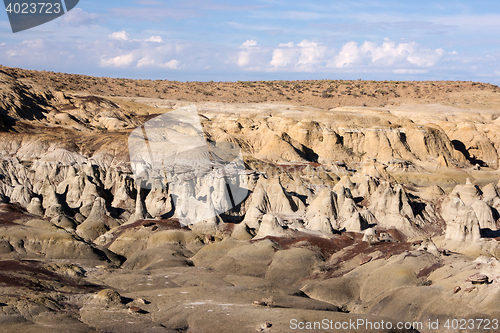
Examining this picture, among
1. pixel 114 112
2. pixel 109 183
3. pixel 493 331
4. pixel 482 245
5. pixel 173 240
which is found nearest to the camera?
pixel 493 331

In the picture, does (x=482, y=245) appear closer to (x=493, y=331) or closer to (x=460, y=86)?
(x=493, y=331)

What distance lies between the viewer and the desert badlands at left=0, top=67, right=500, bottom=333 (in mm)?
31266

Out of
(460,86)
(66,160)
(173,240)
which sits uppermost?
(460,86)

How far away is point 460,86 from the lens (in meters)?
166

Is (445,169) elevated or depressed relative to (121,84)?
depressed

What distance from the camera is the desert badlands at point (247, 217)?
31.3 meters

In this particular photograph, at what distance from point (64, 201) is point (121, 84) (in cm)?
9060

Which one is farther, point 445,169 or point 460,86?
point 460,86

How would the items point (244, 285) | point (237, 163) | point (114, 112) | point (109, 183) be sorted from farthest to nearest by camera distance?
point (114, 112)
point (237, 163)
point (109, 183)
point (244, 285)

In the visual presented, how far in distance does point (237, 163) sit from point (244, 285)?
4618 centimetres

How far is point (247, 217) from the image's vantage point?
210 ft

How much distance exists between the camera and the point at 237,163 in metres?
86.2

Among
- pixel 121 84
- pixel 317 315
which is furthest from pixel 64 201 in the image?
pixel 121 84

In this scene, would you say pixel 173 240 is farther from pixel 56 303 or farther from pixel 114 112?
pixel 114 112
